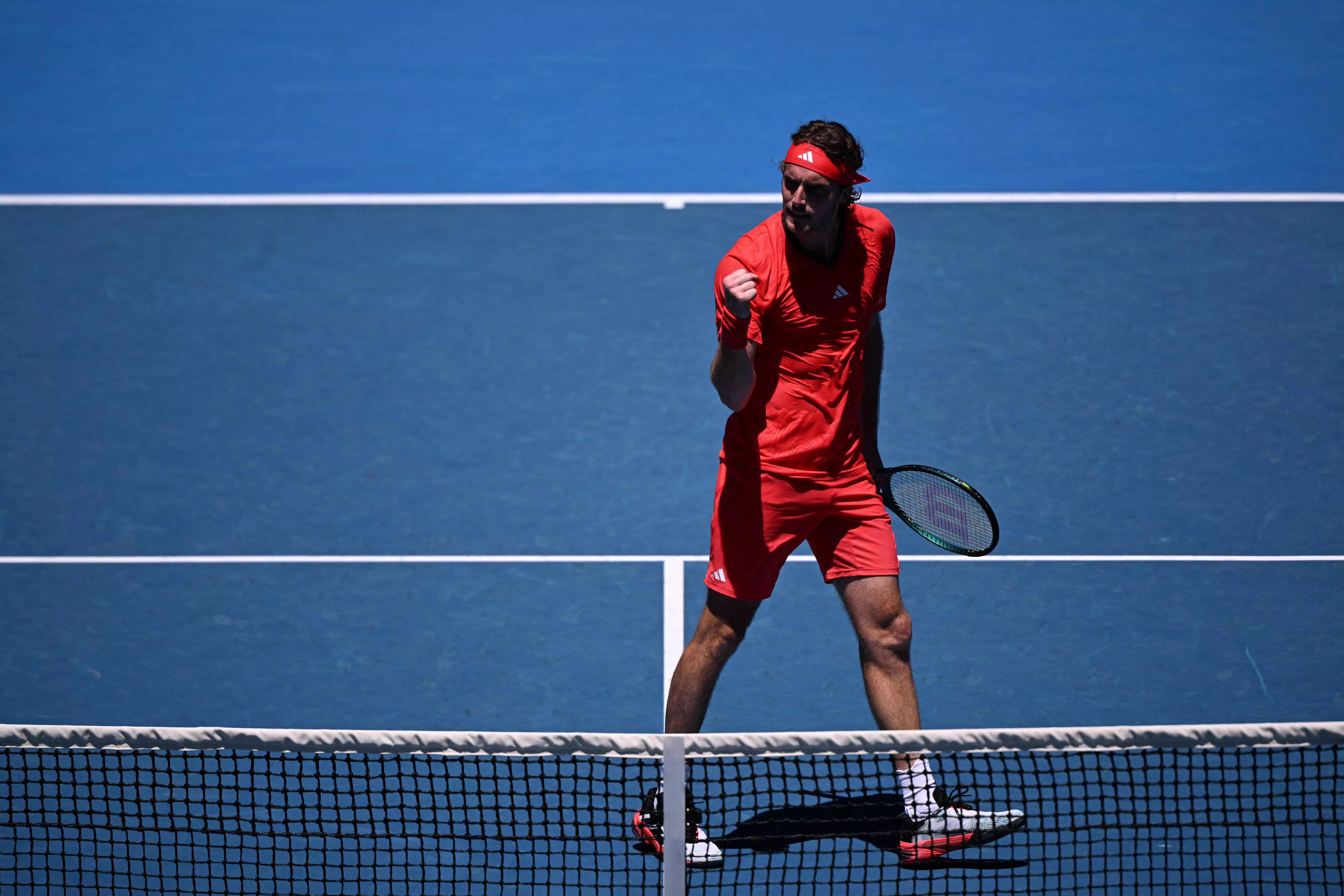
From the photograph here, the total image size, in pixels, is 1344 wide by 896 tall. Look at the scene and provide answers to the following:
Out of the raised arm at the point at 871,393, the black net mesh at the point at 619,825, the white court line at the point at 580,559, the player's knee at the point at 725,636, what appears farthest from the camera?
the white court line at the point at 580,559

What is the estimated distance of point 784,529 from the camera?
160 inches

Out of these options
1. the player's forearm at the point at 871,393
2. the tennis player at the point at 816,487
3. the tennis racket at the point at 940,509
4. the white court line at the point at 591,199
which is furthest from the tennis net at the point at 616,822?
the white court line at the point at 591,199

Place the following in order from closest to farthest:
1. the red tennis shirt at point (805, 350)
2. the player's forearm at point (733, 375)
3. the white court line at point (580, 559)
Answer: the player's forearm at point (733, 375) → the red tennis shirt at point (805, 350) → the white court line at point (580, 559)

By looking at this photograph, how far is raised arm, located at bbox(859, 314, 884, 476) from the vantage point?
14.0ft

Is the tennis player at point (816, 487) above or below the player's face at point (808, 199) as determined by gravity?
below

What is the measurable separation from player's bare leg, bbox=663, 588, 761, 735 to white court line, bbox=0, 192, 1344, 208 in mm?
5042

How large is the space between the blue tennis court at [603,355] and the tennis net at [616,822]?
13.5 inches

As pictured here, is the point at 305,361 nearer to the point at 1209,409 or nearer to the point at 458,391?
the point at 458,391

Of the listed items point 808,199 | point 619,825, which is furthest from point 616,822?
point 808,199

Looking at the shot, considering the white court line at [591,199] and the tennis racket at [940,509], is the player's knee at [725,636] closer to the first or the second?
the tennis racket at [940,509]

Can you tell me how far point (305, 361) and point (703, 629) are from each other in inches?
158

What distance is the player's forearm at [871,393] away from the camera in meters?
4.27

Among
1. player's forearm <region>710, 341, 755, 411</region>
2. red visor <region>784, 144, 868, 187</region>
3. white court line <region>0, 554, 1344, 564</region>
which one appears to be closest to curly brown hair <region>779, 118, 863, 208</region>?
red visor <region>784, 144, 868, 187</region>

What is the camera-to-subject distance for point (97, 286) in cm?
795
